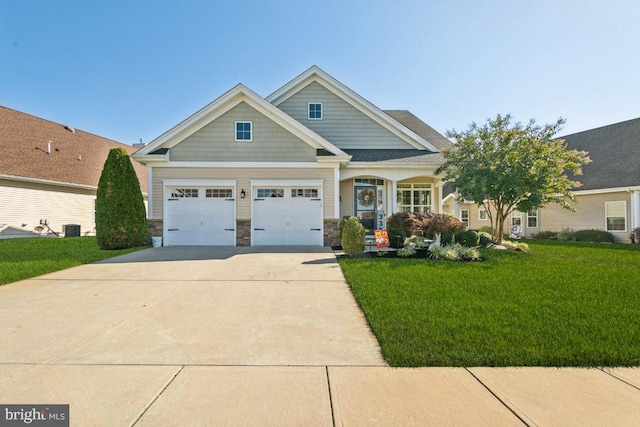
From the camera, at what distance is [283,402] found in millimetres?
2596

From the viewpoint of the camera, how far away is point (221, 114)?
41.6 feet

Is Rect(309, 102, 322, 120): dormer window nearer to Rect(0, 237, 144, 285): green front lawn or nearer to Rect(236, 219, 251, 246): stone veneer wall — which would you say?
Rect(236, 219, 251, 246): stone veneer wall

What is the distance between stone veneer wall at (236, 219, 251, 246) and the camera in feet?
41.7

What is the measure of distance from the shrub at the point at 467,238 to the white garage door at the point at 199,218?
27.8ft

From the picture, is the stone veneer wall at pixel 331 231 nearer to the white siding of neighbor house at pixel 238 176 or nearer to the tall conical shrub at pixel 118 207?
the white siding of neighbor house at pixel 238 176

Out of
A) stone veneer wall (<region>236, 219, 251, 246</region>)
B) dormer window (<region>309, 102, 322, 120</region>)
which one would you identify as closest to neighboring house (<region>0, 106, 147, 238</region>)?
stone veneer wall (<region>236, 219, 251, 246</region>)

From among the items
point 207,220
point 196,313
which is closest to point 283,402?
point 196,313

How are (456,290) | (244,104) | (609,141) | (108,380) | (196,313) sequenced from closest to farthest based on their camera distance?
(108,380) → (196,313) → (456,290) → (244,104) → (609,141)

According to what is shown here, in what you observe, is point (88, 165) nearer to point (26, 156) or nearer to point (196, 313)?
point (26, 156)

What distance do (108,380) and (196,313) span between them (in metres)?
1.88

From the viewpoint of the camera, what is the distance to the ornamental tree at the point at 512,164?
A: 11.3 meters

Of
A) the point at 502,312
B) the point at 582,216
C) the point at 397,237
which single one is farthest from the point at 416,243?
the point at 582,216

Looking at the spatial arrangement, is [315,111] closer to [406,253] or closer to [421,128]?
[421,128]

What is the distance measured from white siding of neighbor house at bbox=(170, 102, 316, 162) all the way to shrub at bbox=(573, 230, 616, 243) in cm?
1503
